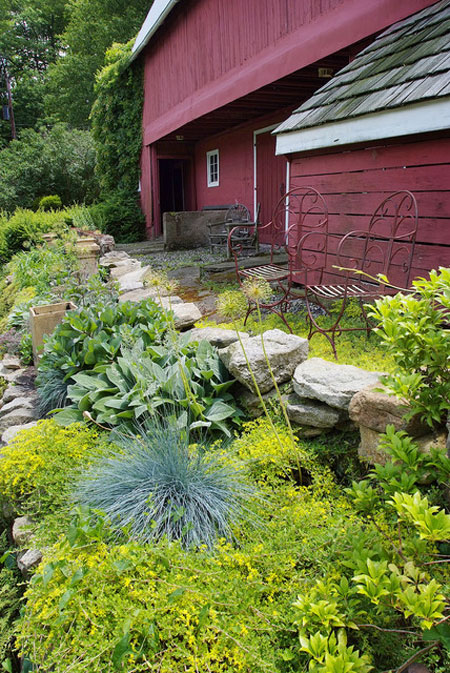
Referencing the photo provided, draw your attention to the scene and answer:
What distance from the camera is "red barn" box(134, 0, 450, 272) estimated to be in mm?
4744

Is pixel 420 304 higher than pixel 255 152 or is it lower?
lower

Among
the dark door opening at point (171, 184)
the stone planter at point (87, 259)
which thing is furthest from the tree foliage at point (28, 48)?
the stone planter at point (87, 259)

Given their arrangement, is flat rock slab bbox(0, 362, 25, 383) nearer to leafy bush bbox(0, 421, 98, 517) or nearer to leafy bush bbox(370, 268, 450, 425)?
leafy bush bbox(0, 421, 98, 517)

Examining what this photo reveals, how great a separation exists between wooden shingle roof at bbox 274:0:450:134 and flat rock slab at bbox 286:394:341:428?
2.16 metres

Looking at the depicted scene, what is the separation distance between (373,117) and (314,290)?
1.54 m

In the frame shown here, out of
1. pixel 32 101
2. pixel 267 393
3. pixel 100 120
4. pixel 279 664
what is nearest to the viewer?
pixel 279 664

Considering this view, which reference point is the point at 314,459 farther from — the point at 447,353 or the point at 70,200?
the point at 70,200

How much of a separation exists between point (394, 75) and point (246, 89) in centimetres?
405

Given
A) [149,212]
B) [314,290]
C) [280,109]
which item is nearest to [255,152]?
[280,109]

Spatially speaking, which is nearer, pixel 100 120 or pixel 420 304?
pixel 420 304

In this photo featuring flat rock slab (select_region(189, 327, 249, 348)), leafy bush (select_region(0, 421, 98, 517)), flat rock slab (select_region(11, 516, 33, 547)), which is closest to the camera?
flat rock slab (select_region(11, 516, 33, 547))

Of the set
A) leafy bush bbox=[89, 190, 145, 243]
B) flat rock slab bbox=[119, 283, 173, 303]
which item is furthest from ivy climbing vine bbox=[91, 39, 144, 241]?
flat rock slab bbox=[119, 283, 173, 303]

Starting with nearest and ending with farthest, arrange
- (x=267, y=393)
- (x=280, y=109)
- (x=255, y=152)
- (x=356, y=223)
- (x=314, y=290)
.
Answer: (x=267, y=393) < (x=314, y=290) < (x=356, y=223) < (x=280, y=109) < (x=255, y=152)

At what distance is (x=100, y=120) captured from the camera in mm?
Result: 15039
